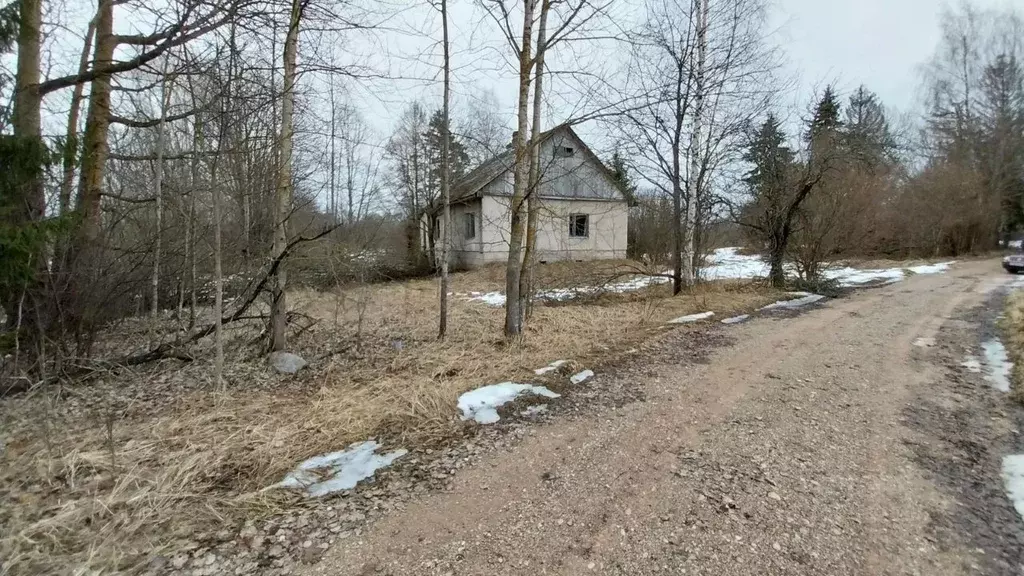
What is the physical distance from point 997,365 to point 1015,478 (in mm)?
3578

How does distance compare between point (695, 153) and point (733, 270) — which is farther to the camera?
point (733, 270)

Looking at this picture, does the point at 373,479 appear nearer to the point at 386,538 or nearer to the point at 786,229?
the point at 386,538

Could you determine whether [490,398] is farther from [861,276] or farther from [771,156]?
[861,276]

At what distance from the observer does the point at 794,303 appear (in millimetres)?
10352

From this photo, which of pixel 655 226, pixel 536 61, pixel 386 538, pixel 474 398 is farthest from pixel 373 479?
pixel 655 226

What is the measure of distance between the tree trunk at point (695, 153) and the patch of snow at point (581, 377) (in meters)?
7.51

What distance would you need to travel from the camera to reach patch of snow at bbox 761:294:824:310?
9.81m

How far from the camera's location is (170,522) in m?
2.55

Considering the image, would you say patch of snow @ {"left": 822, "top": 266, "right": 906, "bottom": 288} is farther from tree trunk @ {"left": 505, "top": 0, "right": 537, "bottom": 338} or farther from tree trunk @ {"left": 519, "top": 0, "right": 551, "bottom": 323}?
tree trunk @ {"left": 505, "top": 0, "right": 537, "bottom": 338}

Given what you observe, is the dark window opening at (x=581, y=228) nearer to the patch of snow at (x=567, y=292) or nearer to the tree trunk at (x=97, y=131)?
the patch of snow at (x=567, y=292)

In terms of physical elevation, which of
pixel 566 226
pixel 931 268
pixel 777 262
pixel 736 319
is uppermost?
pixel 566 226

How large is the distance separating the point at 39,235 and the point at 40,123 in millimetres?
2443

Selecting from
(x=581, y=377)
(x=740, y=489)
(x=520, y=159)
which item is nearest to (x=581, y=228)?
(x=520, y=159)

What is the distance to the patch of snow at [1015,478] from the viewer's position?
2.75m
